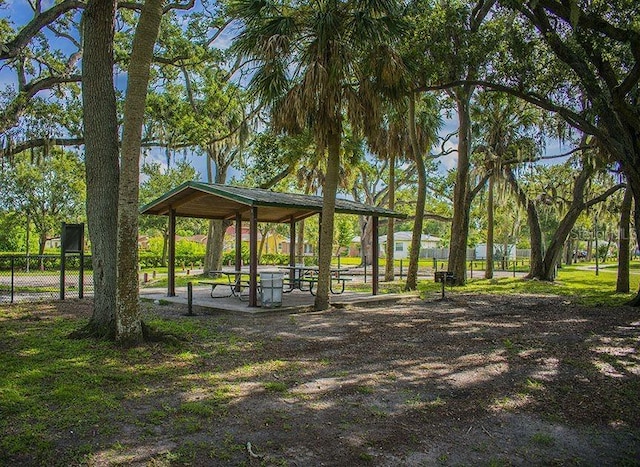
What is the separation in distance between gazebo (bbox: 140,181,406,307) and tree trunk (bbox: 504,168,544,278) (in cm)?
1037

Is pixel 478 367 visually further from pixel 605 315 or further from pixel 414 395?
pixel 605 315

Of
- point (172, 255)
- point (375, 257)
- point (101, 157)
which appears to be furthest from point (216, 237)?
point (101, 157)

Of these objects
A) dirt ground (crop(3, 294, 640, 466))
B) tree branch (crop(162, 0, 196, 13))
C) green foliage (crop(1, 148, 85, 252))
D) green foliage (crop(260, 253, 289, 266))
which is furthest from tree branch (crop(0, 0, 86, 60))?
green foliage (crop(260, 253, 289, 266))

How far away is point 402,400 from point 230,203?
9750 mm

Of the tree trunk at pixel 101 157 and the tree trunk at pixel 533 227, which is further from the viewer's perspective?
the tree trunk at pixel 533 227

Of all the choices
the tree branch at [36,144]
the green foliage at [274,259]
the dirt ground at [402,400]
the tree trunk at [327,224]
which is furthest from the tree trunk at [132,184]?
the green foliage at [274,259]

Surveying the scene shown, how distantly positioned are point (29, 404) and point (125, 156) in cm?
348

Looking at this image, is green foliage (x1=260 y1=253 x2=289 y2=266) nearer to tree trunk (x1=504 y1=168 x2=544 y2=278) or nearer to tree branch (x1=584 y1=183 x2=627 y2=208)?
tree trunk (x1=504 y1=168 x2=544 y2=278)

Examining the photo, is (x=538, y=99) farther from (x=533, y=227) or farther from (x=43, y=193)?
(x=43, y=193)

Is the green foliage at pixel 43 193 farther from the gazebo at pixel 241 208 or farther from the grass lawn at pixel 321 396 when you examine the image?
the grass lawn at pixel 321 396

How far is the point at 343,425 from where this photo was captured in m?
4.23

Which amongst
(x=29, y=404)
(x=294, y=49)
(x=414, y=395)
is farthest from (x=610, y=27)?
(x=29, y=404)

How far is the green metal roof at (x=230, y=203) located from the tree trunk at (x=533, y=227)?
32.9 ft

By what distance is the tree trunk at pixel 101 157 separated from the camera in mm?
7516
